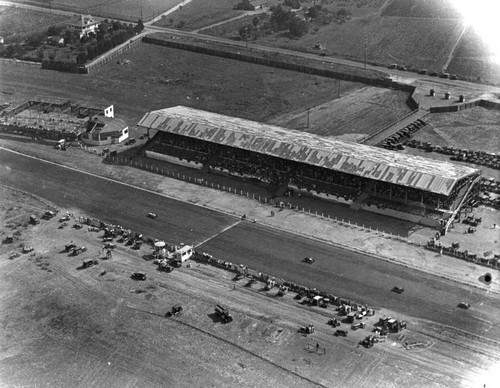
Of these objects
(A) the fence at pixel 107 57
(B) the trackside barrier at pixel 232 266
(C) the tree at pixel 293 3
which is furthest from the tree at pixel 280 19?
(B) the trackside barrier at pixel 232 266

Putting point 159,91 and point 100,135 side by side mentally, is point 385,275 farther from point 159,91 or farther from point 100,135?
point 159,91

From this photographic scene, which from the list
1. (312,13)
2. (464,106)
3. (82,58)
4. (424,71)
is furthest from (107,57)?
(464,106)

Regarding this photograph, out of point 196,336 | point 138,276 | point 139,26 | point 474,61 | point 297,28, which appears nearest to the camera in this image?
point 196,336

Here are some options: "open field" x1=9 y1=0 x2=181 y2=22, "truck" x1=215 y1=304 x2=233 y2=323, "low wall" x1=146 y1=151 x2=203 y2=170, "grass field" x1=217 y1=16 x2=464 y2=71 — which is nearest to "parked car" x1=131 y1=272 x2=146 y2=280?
"truck" x1=215 y1=304 x2=233 y2=323

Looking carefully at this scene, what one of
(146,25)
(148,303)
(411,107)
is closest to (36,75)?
(146,25)

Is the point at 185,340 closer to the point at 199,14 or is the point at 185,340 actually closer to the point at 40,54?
the point at 40,54

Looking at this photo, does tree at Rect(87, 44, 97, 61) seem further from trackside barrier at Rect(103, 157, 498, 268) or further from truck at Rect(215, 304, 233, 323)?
truck at Rect(215, 304, 233, 323)
